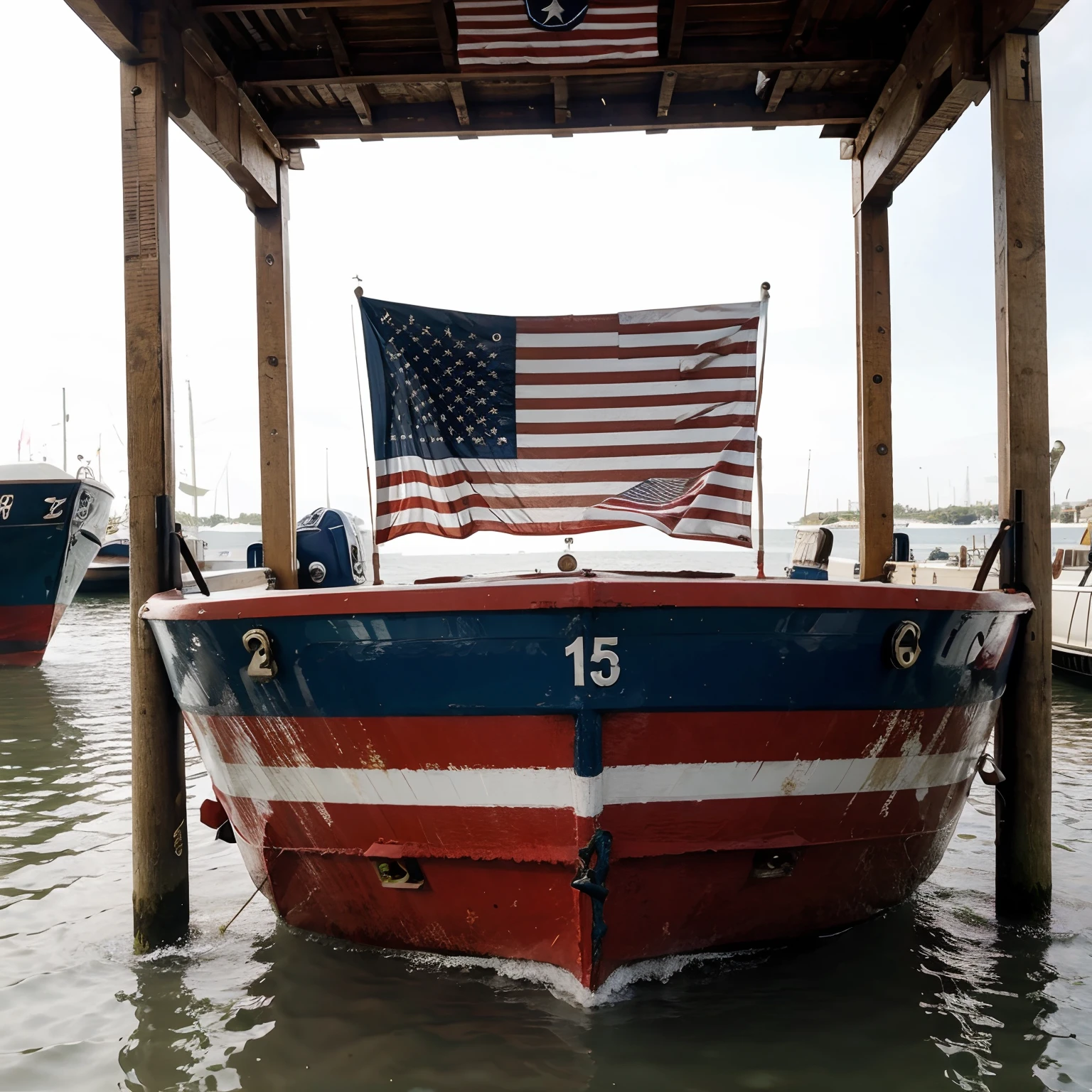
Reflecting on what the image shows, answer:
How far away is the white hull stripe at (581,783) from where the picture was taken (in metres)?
3.04

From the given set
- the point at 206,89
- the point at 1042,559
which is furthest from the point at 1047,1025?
the point at 206,89

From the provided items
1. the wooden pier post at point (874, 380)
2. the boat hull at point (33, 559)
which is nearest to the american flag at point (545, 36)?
the wooden pier post at point (874, 380)

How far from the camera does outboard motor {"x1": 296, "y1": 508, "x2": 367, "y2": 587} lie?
6.44 metres

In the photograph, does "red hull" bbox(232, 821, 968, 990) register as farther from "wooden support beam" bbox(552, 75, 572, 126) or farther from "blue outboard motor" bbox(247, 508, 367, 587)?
"wooden support beam" bbox(552, 75, 572, 126)

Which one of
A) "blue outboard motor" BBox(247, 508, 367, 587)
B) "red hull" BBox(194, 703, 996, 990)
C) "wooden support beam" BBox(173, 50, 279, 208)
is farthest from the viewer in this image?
"blue outboard motor" BBox(247, 508, 367, 587)

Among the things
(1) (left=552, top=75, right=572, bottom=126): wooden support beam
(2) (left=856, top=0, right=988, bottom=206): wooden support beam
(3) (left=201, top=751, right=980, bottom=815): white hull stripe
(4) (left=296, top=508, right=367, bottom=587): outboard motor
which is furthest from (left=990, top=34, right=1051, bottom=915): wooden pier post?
(4) (left=296, top=508, right=367, bottom=587): outboard motor

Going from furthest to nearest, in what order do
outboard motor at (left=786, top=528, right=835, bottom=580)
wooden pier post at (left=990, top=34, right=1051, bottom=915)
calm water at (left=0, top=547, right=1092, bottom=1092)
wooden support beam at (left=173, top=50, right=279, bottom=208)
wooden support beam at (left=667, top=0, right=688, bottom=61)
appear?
outboard motor at (left=786, top=528, right=835, bottom=580) → wooden support beam at (left=173, top=50, right=279, bottom=208) → wooden support beam at (left=667, top=0, right=688, bottom=61) → wooden pier post at (left=990, top=34, right=1051, bottom=915) → calm water at (left=0, top=547, right=1092, bottom=1092)

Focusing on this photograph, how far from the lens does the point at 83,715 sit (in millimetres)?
9562

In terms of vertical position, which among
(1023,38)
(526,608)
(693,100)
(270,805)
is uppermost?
(693,100)

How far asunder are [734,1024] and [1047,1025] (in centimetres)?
108

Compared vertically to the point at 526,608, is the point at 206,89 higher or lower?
higher

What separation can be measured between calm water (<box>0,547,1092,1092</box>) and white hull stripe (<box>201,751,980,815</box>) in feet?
2.46

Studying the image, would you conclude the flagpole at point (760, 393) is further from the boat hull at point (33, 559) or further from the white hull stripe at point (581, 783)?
the boat hull at point (33, 559)

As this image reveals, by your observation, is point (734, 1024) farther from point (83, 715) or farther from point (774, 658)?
point (83, 715)
